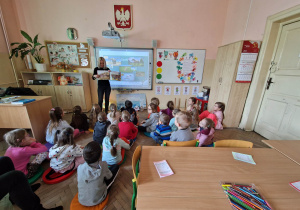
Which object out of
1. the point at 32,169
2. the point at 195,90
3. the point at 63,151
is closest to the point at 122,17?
the point at 195,90

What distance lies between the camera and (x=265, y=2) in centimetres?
257

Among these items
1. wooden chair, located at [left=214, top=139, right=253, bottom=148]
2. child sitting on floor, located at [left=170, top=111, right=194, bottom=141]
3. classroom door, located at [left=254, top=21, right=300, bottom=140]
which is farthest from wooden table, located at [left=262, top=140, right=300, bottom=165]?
classroom door, located at [left=254, top=21, right=300, bottom=140]

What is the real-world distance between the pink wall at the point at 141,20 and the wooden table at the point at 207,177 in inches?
140

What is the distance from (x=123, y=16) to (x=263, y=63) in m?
3.71

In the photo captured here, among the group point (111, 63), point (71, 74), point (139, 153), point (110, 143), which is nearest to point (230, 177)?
point (139, 153)

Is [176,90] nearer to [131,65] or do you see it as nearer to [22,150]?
[131,65]

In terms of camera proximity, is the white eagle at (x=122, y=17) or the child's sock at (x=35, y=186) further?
the white eagle at (x=122, y=17)

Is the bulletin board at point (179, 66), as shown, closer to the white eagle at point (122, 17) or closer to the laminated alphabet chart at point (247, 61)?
the white eagle at point (122, 17)

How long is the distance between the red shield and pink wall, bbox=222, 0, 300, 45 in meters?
2.86

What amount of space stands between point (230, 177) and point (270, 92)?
2803 mm

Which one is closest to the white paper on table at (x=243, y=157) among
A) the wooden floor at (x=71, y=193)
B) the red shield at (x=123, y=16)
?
the wooden floor at (x=71, y=193)

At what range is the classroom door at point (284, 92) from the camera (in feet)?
7.41

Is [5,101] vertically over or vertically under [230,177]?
over

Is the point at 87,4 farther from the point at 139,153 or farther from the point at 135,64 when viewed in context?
the point at 139,153
